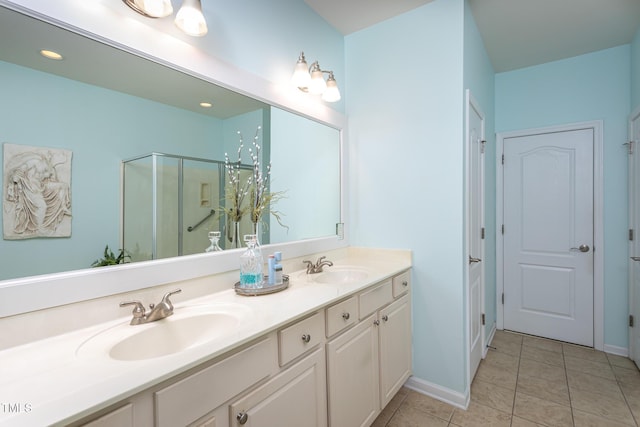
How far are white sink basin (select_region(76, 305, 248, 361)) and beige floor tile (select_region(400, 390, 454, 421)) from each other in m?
1.45

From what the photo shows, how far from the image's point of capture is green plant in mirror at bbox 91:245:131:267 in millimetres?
1094

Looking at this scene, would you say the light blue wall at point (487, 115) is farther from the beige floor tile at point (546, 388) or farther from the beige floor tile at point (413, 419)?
the beige floor tile at point (413, 419)

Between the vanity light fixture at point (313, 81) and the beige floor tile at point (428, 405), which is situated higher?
the vanity light fixture at point (313, 81)

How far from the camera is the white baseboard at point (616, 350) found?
255 cm

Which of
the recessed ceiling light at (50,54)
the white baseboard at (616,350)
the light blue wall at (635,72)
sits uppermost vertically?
the light blue wall at (635,72)

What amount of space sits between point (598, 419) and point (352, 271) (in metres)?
1.68

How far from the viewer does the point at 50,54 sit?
3.29 ft

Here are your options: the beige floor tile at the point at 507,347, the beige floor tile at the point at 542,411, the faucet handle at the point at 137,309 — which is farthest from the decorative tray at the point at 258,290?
the beige floor tile at the point at 507,347

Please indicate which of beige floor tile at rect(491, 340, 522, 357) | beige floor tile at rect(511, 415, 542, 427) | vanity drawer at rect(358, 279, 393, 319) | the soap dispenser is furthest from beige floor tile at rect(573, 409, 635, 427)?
the soap dispenser

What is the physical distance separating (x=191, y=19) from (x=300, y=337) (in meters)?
1.34

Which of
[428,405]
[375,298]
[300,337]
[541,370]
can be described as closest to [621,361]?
[541,370]

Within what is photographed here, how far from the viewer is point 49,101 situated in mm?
996

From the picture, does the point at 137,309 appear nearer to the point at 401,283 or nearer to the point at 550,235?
the point at 401,283

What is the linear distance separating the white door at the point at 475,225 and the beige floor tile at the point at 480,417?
0.21m
